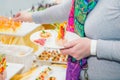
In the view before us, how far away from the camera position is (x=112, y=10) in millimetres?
999

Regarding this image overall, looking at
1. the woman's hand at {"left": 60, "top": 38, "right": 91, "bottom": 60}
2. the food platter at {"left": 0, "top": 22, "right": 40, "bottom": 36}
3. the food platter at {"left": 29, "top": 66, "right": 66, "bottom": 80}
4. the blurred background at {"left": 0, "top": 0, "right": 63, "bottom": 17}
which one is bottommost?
the food platter at {"left": 29, "top": 66, "right": 66, "bottom": 80}

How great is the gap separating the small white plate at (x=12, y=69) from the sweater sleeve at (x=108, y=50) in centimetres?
65

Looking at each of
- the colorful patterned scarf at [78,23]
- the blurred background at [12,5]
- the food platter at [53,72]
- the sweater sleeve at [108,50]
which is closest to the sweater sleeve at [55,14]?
the colorful patterned scarf at [78,23]

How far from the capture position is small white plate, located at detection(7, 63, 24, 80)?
149 centimetres

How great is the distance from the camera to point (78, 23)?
3.71 ft

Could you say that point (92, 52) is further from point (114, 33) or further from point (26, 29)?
point (26, 29)

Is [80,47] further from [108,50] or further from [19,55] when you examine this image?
[19,55]

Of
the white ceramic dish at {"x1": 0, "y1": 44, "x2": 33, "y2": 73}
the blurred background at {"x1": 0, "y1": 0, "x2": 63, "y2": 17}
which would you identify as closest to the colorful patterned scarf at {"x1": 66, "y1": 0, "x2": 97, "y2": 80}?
the white ceramic dish at {"x1": 0, "y1": 44, "x2": 33, "y2": 73}

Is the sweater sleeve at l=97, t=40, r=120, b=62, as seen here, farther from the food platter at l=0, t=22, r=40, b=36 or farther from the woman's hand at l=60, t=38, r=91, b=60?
the food platter at l=0, t=22, r=40, b=36

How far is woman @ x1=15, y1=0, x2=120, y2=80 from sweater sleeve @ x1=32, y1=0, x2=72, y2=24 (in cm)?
35

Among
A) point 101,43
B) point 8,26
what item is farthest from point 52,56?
point 101,43

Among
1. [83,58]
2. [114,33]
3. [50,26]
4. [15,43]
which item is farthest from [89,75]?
[50,26]

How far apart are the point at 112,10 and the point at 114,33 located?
0.09 meters

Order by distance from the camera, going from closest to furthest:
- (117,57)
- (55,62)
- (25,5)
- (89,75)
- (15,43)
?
(117,57) < (89,75) < (55,62) < (15,43) < (25,5)
